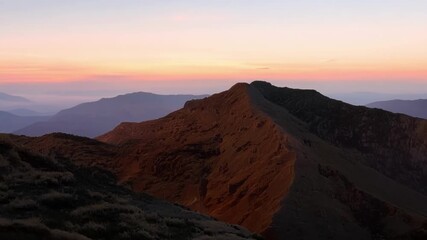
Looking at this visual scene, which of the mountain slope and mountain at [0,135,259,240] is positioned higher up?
mountain at [0,135,259,240]

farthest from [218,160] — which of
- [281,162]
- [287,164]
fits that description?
[287,164]

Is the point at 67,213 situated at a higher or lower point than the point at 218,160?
higher

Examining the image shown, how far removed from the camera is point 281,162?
3966 centimetres

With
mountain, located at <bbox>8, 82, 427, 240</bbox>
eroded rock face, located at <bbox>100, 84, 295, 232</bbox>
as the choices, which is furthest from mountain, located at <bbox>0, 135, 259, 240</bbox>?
eroded rock face, located at <bbox>100, 84, 295, 232</bbox>

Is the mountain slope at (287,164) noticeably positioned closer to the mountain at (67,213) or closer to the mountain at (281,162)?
the mountain at (281,162)

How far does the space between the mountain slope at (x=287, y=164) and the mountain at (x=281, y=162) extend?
11 centimetres

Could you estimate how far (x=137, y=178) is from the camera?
50375 millimetres

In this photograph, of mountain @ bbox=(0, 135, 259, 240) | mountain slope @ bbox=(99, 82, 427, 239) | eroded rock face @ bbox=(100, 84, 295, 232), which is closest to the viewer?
mountain @ bbox=(0, 135, 259, 240)

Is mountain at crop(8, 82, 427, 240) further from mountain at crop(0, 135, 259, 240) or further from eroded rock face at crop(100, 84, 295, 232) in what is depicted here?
mountain at crop(0, 135, 259, 240)

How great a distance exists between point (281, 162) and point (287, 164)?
114cm

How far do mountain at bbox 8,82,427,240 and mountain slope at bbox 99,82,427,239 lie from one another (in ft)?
0.35

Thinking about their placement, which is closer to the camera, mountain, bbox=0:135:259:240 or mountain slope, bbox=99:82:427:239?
mountain, bbox=0:135:259:240

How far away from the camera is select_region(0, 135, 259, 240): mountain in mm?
11127

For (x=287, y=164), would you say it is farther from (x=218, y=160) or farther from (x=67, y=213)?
(x=67, y=213)
